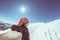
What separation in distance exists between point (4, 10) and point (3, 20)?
125 millimetres

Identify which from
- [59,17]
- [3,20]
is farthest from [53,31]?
[3,20]

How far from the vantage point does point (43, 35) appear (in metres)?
1.57

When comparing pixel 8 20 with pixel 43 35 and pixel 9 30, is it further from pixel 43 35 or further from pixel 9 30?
pixel 43 35

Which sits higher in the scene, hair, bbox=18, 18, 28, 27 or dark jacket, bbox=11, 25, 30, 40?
hair, bbox=18, 18, 28, 27

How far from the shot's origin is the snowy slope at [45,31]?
1568 millimetres

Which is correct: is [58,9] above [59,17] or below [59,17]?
above

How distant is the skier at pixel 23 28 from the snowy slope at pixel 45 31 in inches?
1.9

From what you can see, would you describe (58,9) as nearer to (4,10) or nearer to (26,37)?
(26,37)

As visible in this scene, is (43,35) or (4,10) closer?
(43,35)

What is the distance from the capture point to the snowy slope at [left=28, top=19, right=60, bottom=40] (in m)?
1.57

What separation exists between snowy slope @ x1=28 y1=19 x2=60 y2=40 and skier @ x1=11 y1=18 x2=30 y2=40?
5 cm

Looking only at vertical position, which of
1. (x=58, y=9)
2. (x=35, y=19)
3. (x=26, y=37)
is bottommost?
(x=26, y=37)

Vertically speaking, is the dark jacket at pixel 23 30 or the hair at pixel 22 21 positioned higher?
the hair at pixel 22 21

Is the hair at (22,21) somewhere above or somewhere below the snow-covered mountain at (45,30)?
above
